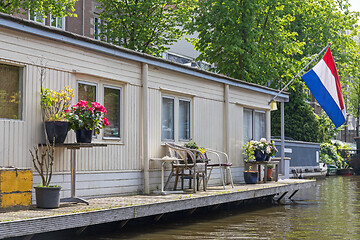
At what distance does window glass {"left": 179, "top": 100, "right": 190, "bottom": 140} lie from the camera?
13.9 m

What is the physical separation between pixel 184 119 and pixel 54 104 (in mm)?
4739

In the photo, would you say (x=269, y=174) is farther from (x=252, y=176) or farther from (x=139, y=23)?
(x=139, y=23)

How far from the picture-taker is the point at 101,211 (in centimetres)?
868

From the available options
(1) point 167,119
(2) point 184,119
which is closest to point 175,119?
(1) point 167,119

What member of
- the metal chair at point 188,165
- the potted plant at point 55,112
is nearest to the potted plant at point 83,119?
the potted plant at point 55,112

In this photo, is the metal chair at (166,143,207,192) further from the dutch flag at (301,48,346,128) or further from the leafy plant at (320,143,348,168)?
the leafy plant at (320,143,348,168)

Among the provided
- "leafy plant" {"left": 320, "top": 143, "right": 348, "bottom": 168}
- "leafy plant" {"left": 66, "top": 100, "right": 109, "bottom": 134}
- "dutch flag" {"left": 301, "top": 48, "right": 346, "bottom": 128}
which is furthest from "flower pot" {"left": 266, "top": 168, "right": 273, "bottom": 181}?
"leafy plant" {"left": 320, "top": 143, "right": 348, "bottom": 168}

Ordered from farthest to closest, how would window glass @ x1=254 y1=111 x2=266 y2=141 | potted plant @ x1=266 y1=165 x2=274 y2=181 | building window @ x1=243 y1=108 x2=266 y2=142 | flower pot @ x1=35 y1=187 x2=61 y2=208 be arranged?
1. window glass @ x1=254 y1=111 x2=266 y2=141
2. building window @ x1=243 y1=108 x2=266 y2=142
3. potted plant @ x1=266 y1=165 x2=274 y2=181
4. flower pot @ x1=35 y1=187 x2=61 y2=208

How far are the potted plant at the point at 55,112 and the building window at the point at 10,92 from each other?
0.45m

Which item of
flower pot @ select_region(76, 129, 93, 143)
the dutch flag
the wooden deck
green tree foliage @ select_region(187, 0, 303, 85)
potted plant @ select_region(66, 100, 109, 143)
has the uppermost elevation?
green tree foliage @ select_region(187, 0, 303, 85)

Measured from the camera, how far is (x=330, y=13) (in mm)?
34875

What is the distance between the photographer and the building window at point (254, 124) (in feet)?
56.3

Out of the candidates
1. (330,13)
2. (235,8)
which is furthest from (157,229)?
(330,13)

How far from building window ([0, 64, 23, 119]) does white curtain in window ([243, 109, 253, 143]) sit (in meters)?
8.76
